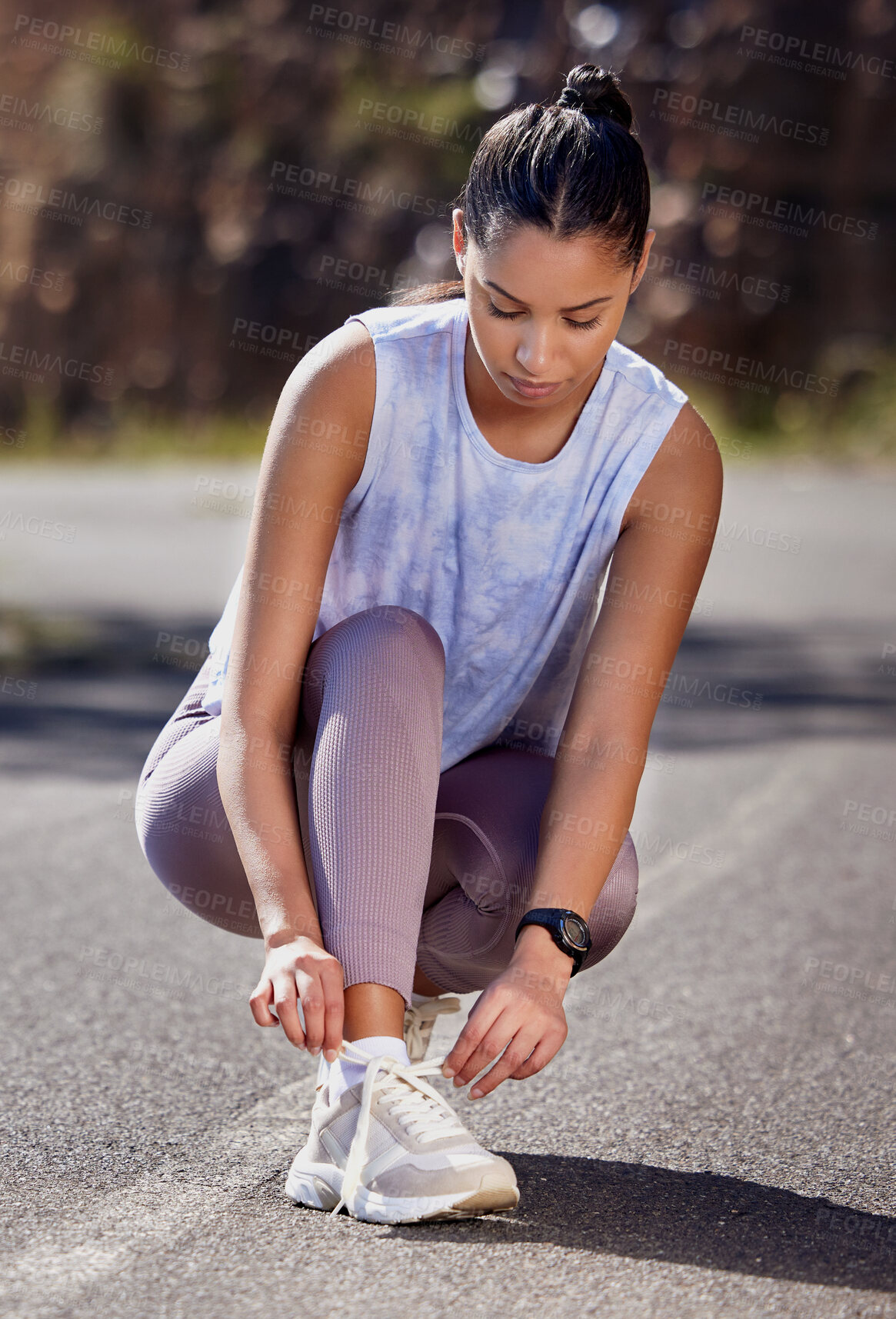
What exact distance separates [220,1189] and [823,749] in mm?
3584

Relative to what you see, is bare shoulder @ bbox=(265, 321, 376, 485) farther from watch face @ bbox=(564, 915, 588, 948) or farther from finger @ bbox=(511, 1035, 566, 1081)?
finger @ bbox=(511, 1035, 566, 1081)

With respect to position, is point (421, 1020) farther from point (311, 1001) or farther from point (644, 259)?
point (644, 259)

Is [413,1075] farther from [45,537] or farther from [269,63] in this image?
[269,63]

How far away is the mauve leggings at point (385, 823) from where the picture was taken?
1.94 m

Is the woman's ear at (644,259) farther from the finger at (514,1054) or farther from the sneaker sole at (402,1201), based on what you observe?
the sneaker sole at (402,1201)

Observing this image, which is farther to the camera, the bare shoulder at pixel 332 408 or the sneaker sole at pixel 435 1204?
the bare shoulder at pixel 332 408

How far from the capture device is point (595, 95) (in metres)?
2.17

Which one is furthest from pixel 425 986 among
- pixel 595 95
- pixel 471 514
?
pixel 595 95

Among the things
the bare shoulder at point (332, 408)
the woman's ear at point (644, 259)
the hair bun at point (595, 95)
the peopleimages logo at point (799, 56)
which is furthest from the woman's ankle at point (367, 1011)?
the peopleimages logo at point (799, 56)

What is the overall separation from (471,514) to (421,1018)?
2.40 feet

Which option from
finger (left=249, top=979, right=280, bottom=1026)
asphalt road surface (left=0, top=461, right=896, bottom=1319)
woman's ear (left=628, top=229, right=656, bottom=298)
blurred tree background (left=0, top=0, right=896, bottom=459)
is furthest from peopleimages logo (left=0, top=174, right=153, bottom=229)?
finger (left=249, top=979, right=280, bottom=1026)

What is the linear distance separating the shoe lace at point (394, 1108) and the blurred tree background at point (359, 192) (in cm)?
1429

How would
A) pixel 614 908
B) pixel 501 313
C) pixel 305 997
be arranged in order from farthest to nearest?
pixel 614 908 → pixel 501 313 → pixel 305 997

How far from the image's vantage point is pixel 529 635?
232 centimetres
